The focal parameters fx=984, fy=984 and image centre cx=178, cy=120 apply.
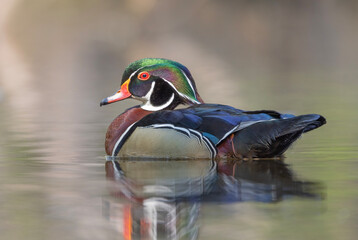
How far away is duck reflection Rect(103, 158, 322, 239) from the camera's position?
6172mm

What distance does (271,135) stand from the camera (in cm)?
849

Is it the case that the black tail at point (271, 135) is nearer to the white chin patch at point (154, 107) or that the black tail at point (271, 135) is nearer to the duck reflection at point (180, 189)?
the duck reflection at point (180, 189)

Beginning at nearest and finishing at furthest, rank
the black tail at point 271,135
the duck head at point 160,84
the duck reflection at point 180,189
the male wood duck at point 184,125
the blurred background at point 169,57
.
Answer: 1. the duck reflection at point 180,189
2. the blurred background at point 169,57
3. the black tail at point 271,135
4. the male wood duck at point 184,125
5. the duck head at point 160,84

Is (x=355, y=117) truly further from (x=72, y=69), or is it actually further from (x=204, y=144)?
(x=72, y=69)

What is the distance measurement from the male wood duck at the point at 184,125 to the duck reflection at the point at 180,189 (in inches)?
4.9

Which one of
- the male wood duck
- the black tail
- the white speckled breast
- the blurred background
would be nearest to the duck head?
the male wood duck

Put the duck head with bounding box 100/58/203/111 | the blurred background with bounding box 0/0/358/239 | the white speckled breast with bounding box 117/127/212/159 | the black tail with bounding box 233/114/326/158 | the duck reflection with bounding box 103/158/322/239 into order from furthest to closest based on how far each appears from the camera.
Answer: the duck head with bounding box 100/58/203/111
the white speckled breast with bounding box 117/127/212/159
the black tail with bounding box 233/114/326/158
the blurred background with bounding box 0/0/358/239
the duck reflection with bounding box 103/158/322/239

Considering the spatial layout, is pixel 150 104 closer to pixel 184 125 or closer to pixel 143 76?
pixel 143 76

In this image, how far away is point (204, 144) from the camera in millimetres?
8789

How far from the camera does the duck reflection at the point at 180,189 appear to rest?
617cm

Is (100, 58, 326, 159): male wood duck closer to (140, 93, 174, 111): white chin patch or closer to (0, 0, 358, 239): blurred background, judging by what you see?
(140, 93, 174, 111): white chin patch

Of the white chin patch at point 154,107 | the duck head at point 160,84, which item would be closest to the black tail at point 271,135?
the duck head at point 160,84

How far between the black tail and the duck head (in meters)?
0.94

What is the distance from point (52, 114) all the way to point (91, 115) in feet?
2.25
